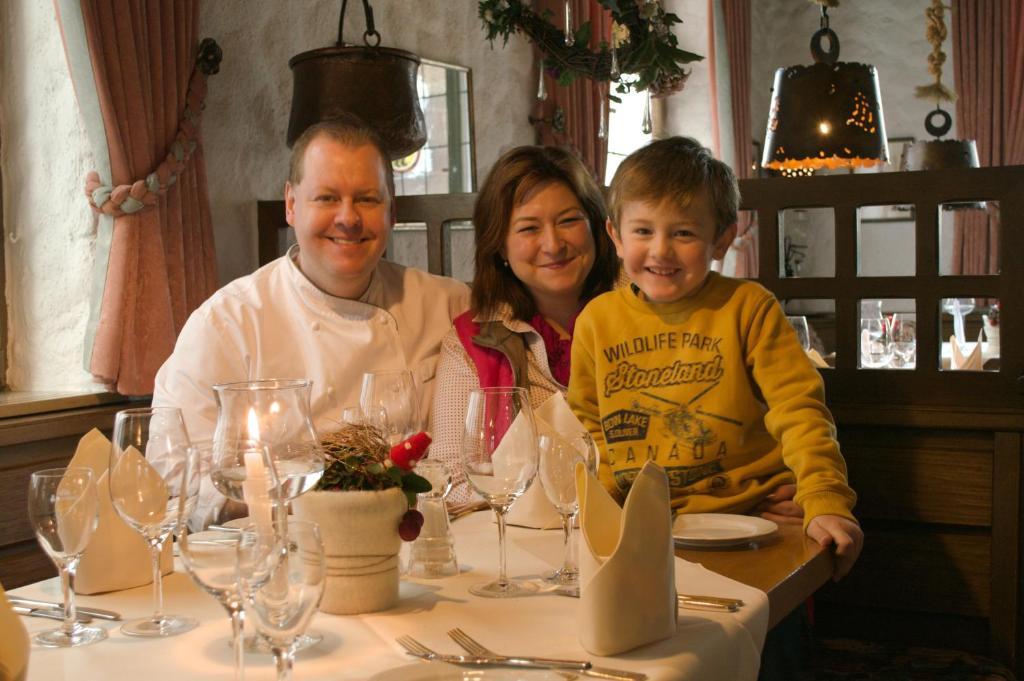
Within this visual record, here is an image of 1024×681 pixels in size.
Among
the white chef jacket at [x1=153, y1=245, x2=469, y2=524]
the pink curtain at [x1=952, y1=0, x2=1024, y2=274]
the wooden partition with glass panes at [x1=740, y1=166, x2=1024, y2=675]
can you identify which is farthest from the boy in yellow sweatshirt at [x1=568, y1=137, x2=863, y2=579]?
the pink curtain at [x1=952, y1=0, x2=1024, y2=274]

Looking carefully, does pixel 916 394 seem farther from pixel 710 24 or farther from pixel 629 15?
pixel 710 24

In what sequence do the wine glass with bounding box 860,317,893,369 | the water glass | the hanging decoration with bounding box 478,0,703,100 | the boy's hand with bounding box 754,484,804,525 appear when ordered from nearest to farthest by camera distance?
the water glass → the boy's hand with bounding box 754,484,804,525 → the hanging decoration with bounding box 478,0,703,100 → the wine glass with bounding box 860,317,893,369

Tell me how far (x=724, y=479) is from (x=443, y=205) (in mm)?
1367

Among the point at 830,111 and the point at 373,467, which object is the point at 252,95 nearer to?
the point at 830,111

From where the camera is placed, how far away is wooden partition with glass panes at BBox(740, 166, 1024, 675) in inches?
85.5

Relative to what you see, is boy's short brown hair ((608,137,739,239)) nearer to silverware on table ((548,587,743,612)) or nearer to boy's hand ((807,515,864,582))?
boy's hand ((807,515,864,582))

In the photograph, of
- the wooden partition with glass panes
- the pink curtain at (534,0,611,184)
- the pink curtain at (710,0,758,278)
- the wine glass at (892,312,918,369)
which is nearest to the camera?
the wooden partition with glass panes

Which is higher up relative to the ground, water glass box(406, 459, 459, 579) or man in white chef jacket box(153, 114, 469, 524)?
man in white chef jacket box(153, 114, 469, 524)

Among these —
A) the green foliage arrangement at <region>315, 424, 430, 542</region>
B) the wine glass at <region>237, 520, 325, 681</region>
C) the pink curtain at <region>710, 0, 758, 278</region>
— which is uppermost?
the pink curtain at <region>710, 0, 758, 278</region>

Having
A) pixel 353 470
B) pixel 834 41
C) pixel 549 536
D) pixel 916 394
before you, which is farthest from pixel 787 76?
pixel 353 470

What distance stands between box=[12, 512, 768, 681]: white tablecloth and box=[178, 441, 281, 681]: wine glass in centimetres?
8

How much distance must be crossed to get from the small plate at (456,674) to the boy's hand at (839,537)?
2.12 ft

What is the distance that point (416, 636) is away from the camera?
117cm

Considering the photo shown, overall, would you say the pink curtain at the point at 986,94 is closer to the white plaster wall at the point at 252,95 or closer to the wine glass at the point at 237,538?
the white plaster wall at the point at 252,95
